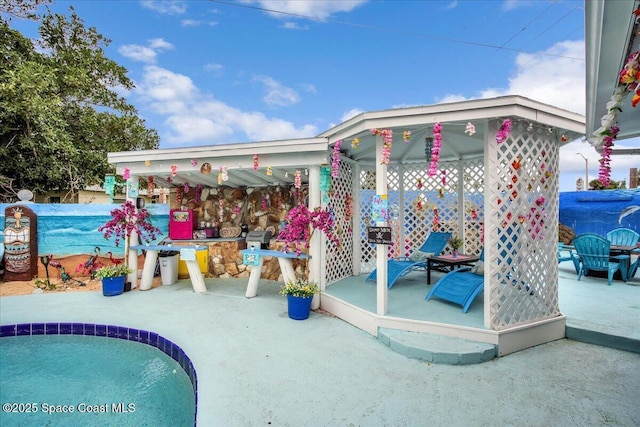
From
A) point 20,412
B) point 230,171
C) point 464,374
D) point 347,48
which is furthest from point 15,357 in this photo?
point 347,48

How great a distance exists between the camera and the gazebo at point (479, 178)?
3.23 metres

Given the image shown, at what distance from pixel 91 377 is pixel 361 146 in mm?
4517

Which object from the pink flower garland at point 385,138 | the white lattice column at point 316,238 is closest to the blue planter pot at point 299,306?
the white lattice column at point 316,238

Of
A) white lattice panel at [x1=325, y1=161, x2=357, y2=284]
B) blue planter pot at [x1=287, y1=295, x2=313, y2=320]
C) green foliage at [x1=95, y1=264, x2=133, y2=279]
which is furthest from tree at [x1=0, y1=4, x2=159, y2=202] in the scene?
blue planter pot at [x1=287, y1=295, x2=313, y2=320]

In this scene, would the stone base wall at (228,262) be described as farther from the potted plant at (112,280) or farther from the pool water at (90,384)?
the pool water at (90,384)

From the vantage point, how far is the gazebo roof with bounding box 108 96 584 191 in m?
3.19

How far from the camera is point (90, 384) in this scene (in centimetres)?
302

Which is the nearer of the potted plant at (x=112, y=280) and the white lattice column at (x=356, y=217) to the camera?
the potted plant at (x=112, y=280)

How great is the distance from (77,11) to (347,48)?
376 inches

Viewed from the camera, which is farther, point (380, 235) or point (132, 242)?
point (132, 242)

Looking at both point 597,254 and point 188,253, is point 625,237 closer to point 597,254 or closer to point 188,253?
point 597,254

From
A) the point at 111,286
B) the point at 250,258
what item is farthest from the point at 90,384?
the point at 111,286

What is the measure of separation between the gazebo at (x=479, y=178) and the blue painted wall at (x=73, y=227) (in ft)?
5.03

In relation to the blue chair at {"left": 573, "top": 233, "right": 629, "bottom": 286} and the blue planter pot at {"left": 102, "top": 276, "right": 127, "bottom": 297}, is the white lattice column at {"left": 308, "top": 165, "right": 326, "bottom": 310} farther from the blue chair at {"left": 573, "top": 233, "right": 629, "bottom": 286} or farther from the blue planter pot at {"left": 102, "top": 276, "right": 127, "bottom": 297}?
the blue chair at {"left": 573, "top": 233, "right": 629, "bottom": 286}
